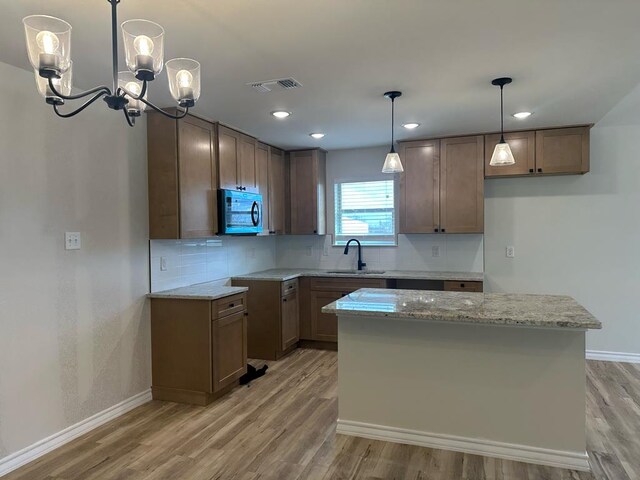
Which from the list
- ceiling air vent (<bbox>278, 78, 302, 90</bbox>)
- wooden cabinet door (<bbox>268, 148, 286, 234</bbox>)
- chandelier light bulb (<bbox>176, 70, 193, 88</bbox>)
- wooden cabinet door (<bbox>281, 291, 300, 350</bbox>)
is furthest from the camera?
wooden cabinet door (<bbox>268, 148, 286, 234</bbox>)

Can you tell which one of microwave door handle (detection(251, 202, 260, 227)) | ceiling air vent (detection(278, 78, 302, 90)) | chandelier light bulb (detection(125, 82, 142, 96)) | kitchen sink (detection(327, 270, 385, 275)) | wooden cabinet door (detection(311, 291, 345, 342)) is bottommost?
wooden cabinet door (detection(311, 291, 345, 342))

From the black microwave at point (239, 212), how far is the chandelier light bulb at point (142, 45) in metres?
2.34

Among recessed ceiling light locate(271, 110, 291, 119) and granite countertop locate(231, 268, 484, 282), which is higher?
recessed ceiling light locate(271, 110, 291, 119)

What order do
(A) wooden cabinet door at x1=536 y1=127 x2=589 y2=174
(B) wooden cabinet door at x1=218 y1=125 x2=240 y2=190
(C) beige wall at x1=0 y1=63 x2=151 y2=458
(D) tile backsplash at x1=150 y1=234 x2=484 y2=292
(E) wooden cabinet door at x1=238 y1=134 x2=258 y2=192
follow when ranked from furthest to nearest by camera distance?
(E) wooden cabinet door at x1=238 y1=134 x2=258 y2=192, (A) wooden cabinet door at x1=536 y1=127 x2=589 y2=174, (B) wooden cabinet door at x1=218 y1=125 x2=240 y2=190, (D) tile backsplash at x1=150 y1=234 x2=484 y2=292, (C) beige wall at x1=0 y1=63 x2=151 y2=458

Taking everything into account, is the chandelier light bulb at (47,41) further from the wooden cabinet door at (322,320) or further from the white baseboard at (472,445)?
the wooden cabinet door at (322,320)

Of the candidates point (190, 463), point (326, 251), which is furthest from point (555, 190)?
point (190, 463)

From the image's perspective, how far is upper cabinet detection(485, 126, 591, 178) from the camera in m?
4.10

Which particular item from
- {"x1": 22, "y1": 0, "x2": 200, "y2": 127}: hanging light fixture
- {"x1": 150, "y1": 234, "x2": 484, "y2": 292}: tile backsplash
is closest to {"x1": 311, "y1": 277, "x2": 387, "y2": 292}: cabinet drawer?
{"x1": 150, "y1": 234, "x2": 484, "y2": 292}: tile backsplash

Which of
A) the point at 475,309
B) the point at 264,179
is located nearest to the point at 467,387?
the point at 475,309

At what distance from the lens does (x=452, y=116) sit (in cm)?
371

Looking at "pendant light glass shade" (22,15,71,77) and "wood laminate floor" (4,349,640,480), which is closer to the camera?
"pendant light glass shade" (22,15,71,77)

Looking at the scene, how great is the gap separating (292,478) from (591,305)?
3.68 metres

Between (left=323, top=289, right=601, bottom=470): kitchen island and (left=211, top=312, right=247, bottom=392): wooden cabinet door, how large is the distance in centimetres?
108

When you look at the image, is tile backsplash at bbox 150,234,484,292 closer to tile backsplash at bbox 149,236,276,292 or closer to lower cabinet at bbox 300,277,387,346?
tile backsplash at bbox 149,236,276,292
